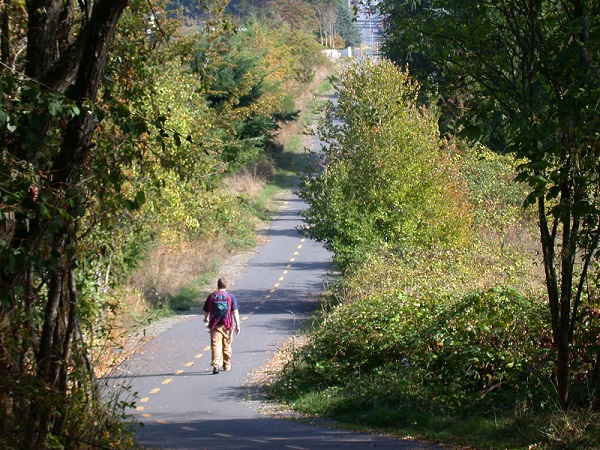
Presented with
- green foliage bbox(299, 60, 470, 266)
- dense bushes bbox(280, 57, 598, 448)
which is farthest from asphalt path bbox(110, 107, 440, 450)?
green foliage bbox(299, 60, 470, 266)

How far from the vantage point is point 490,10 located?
1084 centimetres

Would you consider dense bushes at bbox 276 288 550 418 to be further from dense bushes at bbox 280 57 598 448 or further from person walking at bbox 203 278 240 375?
person walking at bbox 203 278 240 375

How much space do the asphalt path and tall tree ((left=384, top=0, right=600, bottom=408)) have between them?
2.69 m

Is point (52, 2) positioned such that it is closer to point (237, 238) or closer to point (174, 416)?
point (174, 416)

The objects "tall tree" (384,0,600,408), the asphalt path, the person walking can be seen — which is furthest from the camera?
the person walking

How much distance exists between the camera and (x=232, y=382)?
659 inches

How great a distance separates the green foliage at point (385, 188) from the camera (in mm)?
26328

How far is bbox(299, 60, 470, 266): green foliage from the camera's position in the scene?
26.3m

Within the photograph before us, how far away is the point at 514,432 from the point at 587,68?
4290 mm

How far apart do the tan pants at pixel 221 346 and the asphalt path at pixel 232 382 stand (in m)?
0.26

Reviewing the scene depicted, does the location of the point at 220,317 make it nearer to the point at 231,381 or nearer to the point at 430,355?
the point at 231,381

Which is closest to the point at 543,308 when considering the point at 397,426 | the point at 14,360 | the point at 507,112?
the point at 397,426

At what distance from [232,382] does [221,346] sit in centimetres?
86

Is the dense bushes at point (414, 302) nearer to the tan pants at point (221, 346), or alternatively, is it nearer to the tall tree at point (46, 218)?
the tan pants at point (221, 346)
